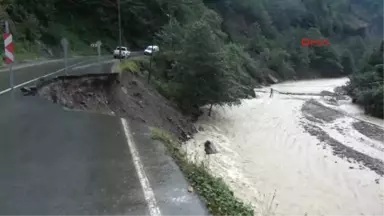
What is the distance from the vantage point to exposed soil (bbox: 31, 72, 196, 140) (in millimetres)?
14742

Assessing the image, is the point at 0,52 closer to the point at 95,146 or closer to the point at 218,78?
the point at 218,78

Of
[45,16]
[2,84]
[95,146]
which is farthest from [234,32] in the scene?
[95,146]


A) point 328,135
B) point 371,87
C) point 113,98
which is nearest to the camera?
point 113,98

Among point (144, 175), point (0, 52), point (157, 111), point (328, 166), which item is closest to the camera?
point (144, 175)

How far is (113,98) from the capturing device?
17.0m

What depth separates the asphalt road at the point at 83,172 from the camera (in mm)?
5344

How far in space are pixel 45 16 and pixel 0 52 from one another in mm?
21438

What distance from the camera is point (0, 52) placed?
27766 millimetres

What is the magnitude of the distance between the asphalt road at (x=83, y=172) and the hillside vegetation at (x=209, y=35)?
59.0ft

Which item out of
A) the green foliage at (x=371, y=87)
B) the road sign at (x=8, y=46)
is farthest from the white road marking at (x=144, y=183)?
the green foliage at (x=371, y=87)

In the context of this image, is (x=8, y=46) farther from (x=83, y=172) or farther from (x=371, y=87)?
(x=371, y=87)

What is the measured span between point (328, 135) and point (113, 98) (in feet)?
48.4

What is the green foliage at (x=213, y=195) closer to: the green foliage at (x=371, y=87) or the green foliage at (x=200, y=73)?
the green foliage at (x=200, y=73)

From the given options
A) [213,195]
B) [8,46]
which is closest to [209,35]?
[8,46]
